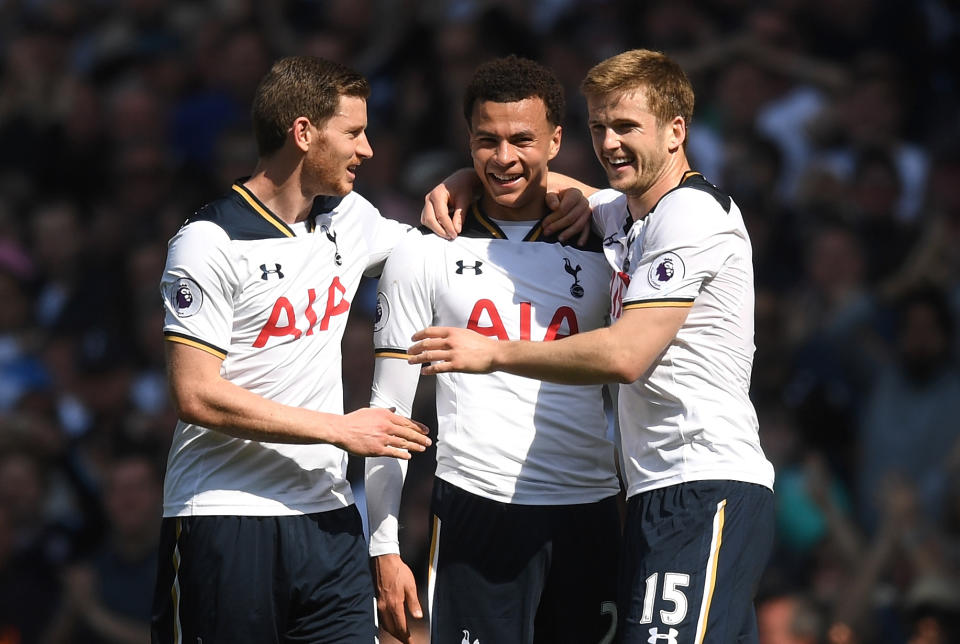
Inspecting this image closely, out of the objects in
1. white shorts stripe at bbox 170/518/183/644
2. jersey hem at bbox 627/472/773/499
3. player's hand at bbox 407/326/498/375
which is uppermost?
player's hand at bbox 407/326/498/375

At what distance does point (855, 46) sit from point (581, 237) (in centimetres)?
494

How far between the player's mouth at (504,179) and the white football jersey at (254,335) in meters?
0.64

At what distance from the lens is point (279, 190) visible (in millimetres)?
5105

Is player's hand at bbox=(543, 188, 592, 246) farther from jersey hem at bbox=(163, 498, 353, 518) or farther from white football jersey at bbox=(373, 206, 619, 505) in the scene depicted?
jersey hem at bbox=(163, 498, 353, 518)

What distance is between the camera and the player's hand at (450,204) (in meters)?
5.31

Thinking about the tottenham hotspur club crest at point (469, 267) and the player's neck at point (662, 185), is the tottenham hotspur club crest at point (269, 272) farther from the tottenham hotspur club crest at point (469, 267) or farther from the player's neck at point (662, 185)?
the player's neck at point (662, 185)

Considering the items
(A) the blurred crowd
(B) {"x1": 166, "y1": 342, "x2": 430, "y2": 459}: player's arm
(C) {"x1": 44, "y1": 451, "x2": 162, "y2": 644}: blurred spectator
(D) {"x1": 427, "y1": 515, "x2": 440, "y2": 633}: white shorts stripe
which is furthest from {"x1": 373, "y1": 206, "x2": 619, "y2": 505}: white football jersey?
(C) {"x1": 44, "y1": 451, "x2": 162, "y2": 644}: blurred spectator

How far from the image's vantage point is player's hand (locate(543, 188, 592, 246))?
530 centimetres

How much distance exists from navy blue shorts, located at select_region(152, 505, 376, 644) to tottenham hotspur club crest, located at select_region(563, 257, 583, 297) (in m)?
1.15

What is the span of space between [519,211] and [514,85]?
471 millimetres

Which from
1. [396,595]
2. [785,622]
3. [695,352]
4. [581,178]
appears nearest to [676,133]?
[695,352]

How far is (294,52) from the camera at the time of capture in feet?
38.0

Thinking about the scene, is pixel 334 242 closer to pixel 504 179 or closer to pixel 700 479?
pixel 504 179

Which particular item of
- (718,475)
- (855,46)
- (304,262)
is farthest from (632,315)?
(855,46)
